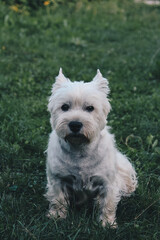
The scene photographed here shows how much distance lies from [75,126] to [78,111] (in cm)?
20

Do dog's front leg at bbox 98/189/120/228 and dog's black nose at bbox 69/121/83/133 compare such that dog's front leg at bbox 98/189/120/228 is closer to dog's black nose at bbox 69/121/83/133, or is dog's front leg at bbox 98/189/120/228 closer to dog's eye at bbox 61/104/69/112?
dog's black nose at bbox 69/121/83/133

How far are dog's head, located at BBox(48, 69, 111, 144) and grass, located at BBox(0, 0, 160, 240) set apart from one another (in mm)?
759

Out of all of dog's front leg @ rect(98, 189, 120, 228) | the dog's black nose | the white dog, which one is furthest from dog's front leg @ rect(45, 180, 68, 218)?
the dog's black nose

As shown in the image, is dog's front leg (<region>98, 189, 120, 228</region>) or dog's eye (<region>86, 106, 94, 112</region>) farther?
dog's front leg (<region>98, 189, 120, 228</region>)

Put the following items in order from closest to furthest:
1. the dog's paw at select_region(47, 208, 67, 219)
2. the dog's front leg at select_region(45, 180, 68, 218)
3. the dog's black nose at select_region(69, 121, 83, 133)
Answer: the dog's black nose at select_region(69, 121, 83, 133) < the dog's paw at select_region(47, 208, 67, 219) < the dog's front leg at select_region(45, 180, 68, 218)

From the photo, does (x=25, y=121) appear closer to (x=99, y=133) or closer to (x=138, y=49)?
(x=99, y=133)

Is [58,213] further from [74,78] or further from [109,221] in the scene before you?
[74,78]

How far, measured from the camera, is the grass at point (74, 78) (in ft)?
10.4

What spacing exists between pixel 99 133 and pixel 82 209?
31.9 inches

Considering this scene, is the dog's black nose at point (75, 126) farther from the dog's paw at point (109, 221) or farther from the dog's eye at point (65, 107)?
the dog's paw at point (109, 221)

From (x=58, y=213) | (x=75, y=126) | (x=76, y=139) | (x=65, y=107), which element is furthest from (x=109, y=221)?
(x=65, y=107)

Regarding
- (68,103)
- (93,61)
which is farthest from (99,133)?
(93,61)

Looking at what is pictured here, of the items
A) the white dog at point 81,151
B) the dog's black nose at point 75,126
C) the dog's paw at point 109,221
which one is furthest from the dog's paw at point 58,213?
the dog's black nose at point 75,126

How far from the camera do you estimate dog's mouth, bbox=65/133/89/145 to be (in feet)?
10.0
